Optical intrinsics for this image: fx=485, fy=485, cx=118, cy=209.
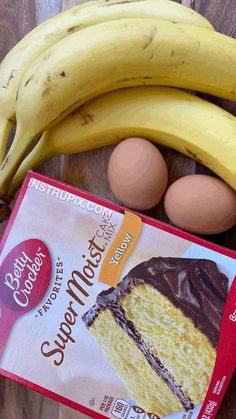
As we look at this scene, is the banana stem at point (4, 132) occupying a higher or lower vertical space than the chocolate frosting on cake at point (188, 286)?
higher

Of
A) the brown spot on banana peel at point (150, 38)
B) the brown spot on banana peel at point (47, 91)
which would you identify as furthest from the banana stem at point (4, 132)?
the brown spot on banana peel at point (150, 38)

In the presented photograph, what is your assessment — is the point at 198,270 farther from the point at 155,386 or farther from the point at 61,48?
the point at 61,48

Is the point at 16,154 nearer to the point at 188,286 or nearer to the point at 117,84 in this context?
the point at 117,84

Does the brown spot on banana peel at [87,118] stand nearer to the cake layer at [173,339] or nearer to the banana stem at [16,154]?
the banana stem at [16,154]

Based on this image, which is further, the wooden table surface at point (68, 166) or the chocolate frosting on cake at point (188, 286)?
the wooden table surface at point (68, 166)

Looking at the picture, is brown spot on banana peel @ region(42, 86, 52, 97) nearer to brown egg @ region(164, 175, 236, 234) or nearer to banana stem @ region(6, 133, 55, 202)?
banana stem @ region(6, 133, 55, 202)

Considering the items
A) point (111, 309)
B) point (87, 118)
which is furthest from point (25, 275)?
point (87, 118)

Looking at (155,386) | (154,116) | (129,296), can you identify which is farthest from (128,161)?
(155,386)
